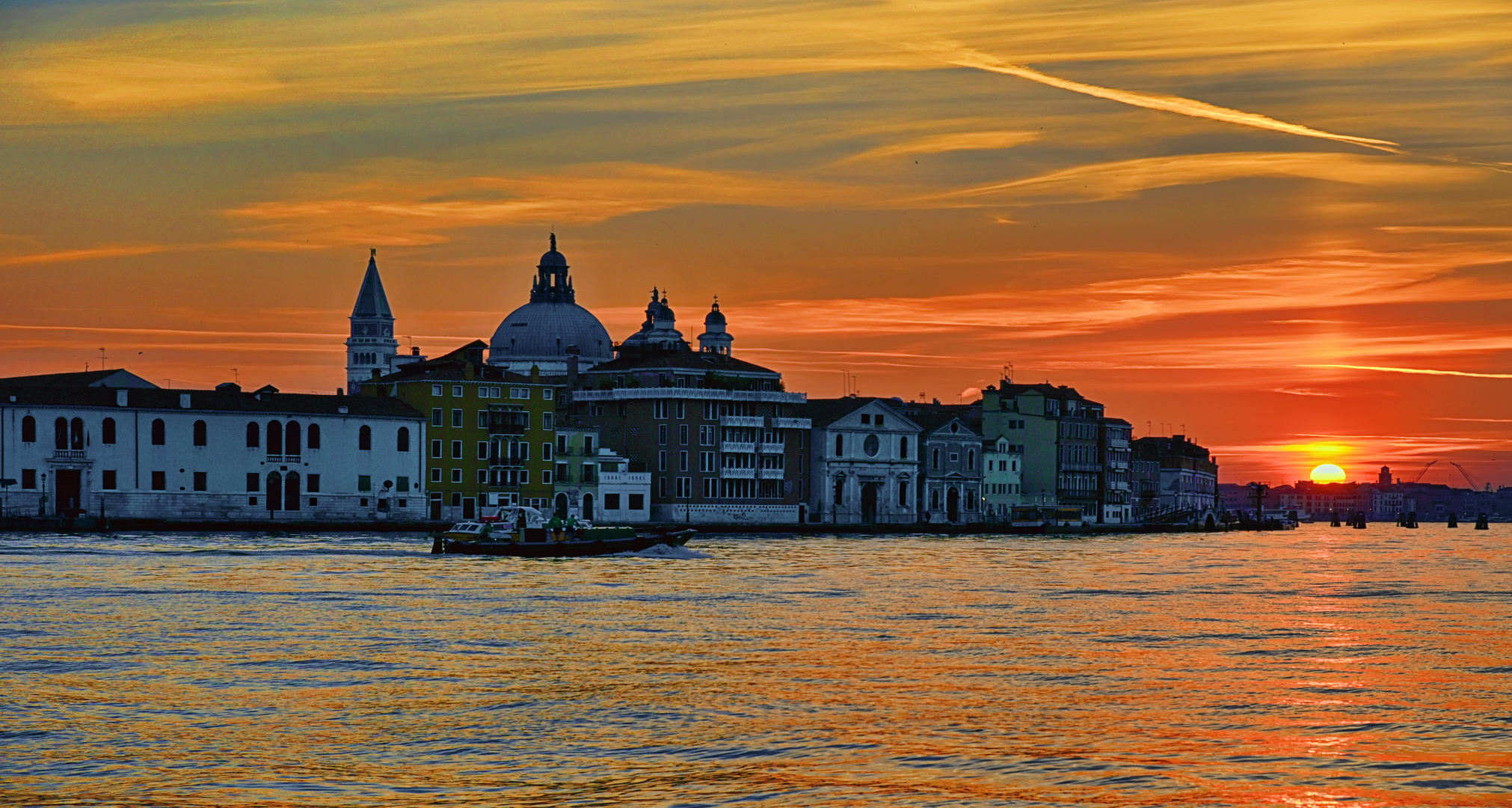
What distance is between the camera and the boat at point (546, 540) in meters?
70.2

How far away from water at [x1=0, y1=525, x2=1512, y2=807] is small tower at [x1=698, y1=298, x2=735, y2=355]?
97606 mm

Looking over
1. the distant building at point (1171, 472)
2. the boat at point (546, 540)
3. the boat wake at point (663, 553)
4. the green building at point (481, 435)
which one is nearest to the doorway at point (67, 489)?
the green building at point (481, 435)

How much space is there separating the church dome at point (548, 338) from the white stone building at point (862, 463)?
23630 mm

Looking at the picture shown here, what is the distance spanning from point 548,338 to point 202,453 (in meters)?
49.2

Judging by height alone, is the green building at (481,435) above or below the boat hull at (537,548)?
above

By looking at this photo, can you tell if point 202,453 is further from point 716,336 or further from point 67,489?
point 716,336

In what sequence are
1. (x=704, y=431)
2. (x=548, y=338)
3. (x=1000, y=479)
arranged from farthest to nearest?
(x=548, y=338)
(x=1000, y=479)
(x=704, y=431)

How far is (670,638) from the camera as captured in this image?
3562 cm

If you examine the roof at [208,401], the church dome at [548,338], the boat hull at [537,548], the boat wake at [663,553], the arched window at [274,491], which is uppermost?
the church dome at [548,338]

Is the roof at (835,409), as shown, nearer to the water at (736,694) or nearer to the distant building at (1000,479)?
the distant building at (1000,479)

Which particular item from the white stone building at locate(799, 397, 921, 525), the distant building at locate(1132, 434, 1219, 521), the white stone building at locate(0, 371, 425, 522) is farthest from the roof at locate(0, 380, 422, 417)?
the distant building at locate(1132, 434, 1219, 521)

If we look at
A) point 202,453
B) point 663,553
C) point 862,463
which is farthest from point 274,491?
point 862,463

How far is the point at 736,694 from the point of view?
27.4m

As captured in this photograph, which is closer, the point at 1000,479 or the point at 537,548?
the point at 537,548
